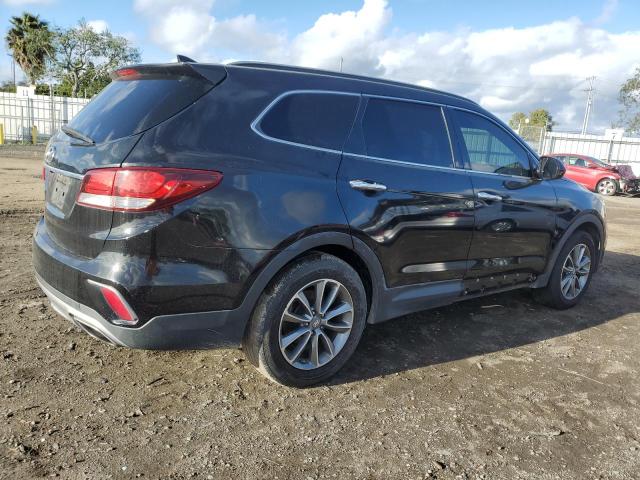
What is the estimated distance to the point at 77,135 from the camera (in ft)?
9.83

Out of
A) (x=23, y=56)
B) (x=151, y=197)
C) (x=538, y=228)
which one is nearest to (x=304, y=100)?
(x=151, y=197)

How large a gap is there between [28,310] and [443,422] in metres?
3.23

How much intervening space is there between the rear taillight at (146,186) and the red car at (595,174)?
21.7m

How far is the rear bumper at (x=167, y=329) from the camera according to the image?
265cm

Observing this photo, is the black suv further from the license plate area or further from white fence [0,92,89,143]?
white fence [0,92,89,143]

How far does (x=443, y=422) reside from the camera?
2.99m

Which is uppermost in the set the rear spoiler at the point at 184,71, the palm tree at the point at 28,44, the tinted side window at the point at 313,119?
the palm tree at the point at 28,44

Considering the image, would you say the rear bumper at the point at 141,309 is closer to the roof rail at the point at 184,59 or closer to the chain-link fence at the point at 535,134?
the roof rail at the point at 184,59

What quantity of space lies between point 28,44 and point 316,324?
48931 mm

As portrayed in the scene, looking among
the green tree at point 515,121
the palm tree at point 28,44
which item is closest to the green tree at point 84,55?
the palm tree at point 28,44

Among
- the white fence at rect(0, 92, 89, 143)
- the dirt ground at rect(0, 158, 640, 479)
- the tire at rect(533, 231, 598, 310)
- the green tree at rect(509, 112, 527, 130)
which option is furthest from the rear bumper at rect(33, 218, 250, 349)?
the white fence at rect(0, 92, 89, 143)

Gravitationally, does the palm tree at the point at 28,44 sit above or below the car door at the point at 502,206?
above

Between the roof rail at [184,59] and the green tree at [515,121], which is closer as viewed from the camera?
the roof rail at [184,59]

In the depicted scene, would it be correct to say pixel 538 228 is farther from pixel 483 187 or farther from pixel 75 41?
pixel 75 41
